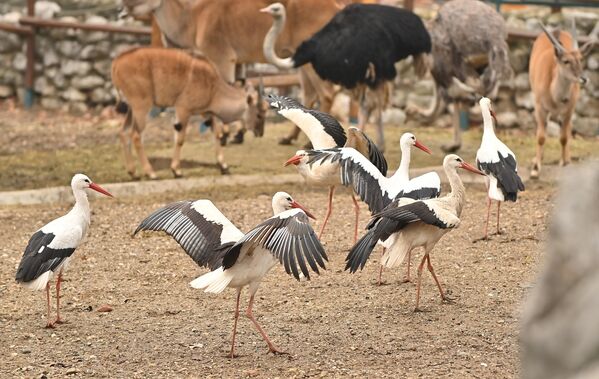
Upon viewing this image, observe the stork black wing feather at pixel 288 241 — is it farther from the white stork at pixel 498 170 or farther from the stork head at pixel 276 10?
the stork head at pixel 276 10

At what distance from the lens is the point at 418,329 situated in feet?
21.6

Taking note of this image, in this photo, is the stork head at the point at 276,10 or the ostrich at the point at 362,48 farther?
the stork head at the point at 276,10

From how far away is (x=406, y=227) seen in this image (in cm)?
677

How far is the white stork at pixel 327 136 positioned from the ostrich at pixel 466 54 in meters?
4.09

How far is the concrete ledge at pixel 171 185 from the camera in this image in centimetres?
1135

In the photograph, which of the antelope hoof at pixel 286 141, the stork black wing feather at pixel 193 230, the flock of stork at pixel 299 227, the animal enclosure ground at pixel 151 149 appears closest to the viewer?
the flock of stork at pixel 299 227

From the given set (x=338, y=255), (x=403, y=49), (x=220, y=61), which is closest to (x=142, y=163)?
(x=220, y=61)

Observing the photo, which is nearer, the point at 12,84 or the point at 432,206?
the point at 432,206

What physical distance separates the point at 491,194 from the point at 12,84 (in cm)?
1146

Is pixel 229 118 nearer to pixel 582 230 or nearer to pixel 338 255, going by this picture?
pixel 338 255

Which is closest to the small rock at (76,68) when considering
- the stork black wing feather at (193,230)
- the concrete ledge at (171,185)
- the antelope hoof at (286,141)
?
the antelope hoof at (286,141)

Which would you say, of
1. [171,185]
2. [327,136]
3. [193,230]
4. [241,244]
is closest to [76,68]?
[171,185]

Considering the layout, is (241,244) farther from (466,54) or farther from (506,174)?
(466,54)

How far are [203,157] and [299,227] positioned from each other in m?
7.90
